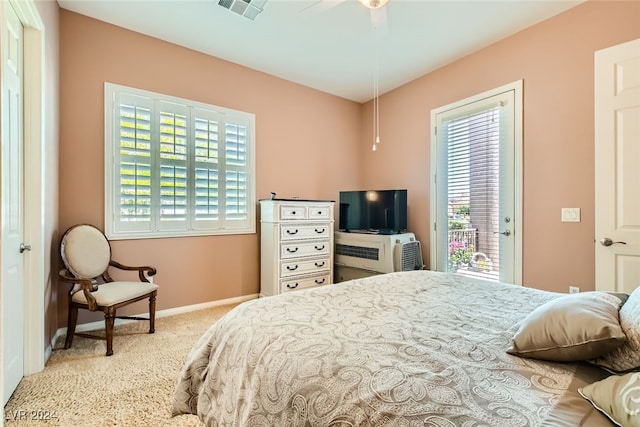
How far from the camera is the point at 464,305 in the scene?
1488mm

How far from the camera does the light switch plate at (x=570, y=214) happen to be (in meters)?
2.59

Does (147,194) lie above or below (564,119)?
below

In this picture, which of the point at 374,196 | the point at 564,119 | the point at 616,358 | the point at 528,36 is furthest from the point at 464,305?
the point at 528,36

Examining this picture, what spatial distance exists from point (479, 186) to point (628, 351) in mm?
2719

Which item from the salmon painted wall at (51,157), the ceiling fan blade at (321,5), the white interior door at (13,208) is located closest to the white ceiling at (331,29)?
the ceiling fan blade at (321,5)

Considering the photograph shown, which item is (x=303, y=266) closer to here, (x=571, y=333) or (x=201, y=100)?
(x=201, y=100)

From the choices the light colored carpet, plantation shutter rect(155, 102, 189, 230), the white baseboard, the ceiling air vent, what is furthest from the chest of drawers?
the ceiling air vent

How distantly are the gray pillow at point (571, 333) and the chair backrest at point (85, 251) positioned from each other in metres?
3.09

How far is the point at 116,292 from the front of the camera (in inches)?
98.1

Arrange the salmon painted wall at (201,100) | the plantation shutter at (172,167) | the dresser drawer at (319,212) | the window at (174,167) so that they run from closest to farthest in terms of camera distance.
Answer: the salmon painted wall at (201,100), the window at (174,167), the plantation shutter at (172,167), the dresser drawer at (319,212)

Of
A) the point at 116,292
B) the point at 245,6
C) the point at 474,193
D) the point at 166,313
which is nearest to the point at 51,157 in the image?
the point at 116,292

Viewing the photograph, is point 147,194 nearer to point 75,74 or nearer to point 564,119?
point 75,74

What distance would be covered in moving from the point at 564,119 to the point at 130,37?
420 centimetres

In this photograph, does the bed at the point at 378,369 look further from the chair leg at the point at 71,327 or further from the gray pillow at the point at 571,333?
the chair leg at the point at 71,327
